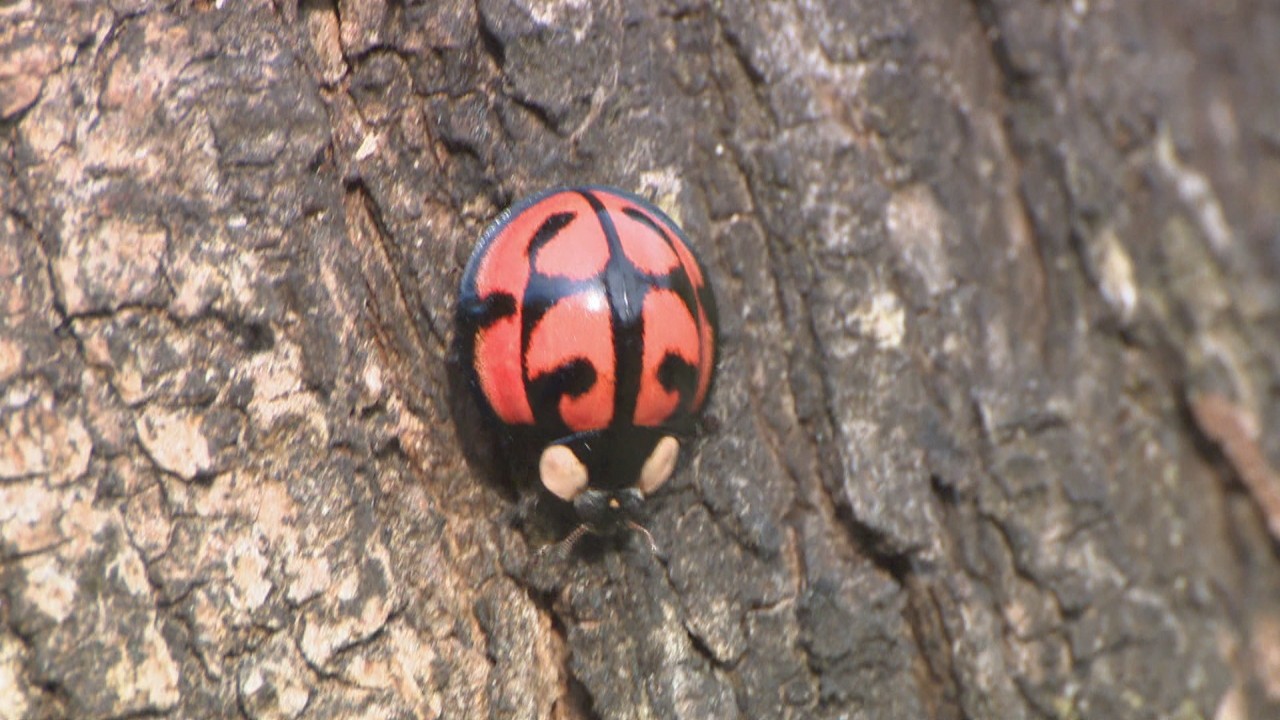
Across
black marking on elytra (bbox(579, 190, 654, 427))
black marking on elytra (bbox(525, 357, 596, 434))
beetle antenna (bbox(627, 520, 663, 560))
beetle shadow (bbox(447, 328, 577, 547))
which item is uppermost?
black marking on elytra (bbox(579, 190, 654, 427))

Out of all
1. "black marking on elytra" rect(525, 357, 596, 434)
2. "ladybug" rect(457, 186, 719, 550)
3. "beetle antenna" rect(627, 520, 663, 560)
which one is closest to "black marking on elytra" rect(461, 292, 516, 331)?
"ladybug" rect(457, 186, 719, 550)

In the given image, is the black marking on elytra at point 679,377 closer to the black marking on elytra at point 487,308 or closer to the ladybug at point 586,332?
the ladybug at point 586,332

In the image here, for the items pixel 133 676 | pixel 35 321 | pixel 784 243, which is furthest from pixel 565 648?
pixel 35 321

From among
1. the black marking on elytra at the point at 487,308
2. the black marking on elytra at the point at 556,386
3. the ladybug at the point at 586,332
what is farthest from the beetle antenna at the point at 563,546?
the black marking on elytra at the point at 487,308

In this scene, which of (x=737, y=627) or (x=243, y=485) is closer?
(x=243, y=485)

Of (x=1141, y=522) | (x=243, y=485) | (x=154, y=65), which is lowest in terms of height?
(x=1141, y=522)

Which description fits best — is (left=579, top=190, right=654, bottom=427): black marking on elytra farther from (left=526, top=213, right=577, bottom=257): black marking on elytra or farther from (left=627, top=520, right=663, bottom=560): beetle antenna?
(left=627, top=520, right=663, bottom=560): beetle antenna

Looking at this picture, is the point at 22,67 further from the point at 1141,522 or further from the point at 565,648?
the point at 1141,522
